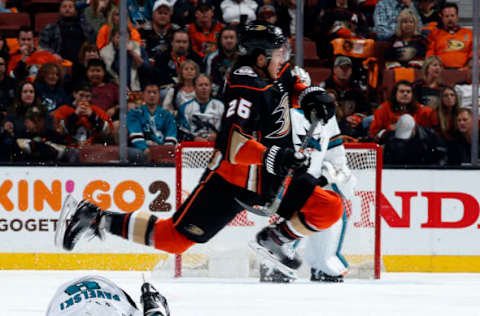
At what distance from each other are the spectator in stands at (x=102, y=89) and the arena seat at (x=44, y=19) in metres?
0.44

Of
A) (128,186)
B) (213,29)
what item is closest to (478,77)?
(213,29)

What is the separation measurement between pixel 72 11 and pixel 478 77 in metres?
2.68

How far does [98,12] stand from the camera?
5664mm

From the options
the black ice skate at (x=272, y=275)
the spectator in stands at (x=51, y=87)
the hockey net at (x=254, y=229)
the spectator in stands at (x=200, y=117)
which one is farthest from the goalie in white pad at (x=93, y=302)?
the spectator in stands at (x=51, y=87)

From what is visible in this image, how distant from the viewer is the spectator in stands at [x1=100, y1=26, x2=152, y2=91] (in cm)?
554

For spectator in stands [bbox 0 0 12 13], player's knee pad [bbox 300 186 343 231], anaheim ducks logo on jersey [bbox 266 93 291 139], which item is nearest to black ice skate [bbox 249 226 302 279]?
player's knee pad [bbox 300 186 343 231]

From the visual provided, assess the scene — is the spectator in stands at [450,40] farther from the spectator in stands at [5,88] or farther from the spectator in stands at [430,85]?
the spectator in stands at [5,88]

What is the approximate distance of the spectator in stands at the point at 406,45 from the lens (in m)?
5.75

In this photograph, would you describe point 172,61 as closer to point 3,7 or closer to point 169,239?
point 3,7

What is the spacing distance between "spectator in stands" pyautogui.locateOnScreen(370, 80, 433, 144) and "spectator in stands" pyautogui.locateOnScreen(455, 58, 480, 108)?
0.22 metres

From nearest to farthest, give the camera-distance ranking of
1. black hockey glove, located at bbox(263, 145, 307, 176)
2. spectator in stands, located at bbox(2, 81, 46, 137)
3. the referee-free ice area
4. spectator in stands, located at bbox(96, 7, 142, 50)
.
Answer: black hockey glove, located at bbox(263, 145, 307, 176), the referee-free ice area, spectator in stands, located at bbox(2, 81, 46, 137), spectator in stands, located at bbox(96, 7, 142, 50)

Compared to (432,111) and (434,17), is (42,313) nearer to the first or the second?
(432,111)

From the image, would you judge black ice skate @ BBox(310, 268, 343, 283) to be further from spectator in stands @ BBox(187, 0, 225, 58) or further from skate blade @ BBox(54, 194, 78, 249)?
skate blade @ BBox(54, 194, 78, 249)

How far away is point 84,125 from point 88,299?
3.48 m
